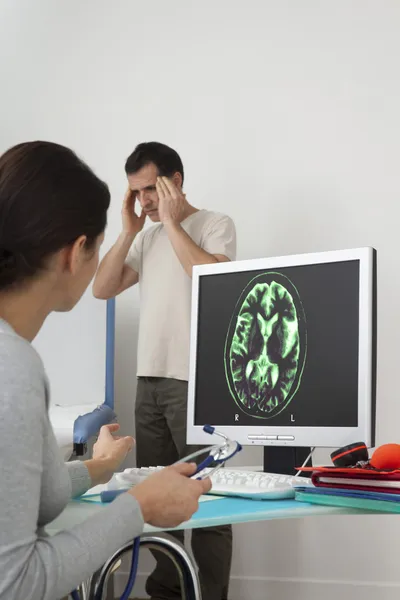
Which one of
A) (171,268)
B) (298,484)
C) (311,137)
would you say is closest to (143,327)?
(171,268)

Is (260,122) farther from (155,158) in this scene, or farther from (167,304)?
(167,304)

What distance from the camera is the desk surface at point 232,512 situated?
1169 millimetres

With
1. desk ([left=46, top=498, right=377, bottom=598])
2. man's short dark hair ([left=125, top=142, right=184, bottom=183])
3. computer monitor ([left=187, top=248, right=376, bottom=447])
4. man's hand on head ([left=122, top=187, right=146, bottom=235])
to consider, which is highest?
man's short dark hair ([left=125, top=142, right=184, bottom=183])

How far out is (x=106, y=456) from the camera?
1.44 m

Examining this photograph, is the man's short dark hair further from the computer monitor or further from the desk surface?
the desk surface

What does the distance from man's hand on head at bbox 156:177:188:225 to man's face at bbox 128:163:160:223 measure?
0.15 feet

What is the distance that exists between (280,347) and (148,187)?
4.11ft

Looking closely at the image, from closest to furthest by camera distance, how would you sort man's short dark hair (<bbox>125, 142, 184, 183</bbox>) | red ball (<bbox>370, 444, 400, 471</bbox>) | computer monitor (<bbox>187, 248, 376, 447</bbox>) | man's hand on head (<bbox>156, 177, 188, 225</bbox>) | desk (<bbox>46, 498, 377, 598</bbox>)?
desk (<bbox>46, 498, 377, 598</bbox>) < red ball (<bbox>370, 444, 400, 471</bbox>) < computer monitor (<bbox>187, 248, 376, 447</bbox>) < man's hand on head (<bbox>156, 177, 188, 225</bbox>) < man's short dark hair (<bbox>125, 142, 184, 183</bbox>)

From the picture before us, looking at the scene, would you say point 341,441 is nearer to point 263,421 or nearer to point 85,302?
point 263,421

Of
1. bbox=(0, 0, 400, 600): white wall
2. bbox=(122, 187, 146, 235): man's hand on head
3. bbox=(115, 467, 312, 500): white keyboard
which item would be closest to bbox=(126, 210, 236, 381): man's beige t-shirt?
bbox=(122, 187, 146, 235): man's hand on head

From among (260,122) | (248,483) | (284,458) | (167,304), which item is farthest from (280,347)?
(260,122)

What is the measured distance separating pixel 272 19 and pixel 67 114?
102 cm

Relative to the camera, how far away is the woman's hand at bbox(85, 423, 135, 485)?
1388 mm

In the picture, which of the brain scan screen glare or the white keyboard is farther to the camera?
the brain scan screen glare
